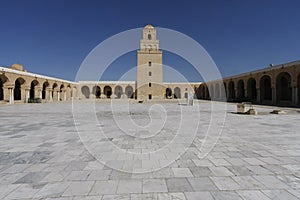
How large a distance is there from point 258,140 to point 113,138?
404cm

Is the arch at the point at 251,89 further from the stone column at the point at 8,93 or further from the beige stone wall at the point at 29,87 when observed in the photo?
the stone column at the point at 8,93

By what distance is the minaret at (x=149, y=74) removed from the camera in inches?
1417

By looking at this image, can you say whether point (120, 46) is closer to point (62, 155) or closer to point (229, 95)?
point (62, 155)

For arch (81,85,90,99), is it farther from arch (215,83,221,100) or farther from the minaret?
arch (215,83,221,100)

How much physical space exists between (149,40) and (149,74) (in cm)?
773

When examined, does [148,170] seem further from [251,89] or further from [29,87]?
[251,89]

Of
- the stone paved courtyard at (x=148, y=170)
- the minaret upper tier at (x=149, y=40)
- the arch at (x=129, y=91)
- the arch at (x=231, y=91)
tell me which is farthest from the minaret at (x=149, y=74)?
the stone paved courtyard at (x=148, y=170)

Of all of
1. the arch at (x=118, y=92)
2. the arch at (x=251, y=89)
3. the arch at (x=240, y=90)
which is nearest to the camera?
the arch at (x=251, y=89)

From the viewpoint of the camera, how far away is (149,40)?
125 ft

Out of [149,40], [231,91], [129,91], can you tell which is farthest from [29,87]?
[231,91]

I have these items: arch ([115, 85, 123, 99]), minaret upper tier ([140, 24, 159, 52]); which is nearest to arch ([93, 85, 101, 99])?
arch ([115, 85, 123, 99])

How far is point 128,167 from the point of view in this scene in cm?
309

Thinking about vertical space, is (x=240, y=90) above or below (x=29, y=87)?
below

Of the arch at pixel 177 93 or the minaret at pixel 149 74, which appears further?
the arch at pixel 177 93
